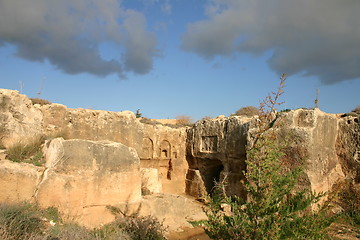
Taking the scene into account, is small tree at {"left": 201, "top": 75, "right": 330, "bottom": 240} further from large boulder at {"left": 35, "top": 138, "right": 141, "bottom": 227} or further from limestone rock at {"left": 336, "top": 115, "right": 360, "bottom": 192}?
limestone rock at {"left": 336, "top": 115, "right": 360, "bottom": 192}

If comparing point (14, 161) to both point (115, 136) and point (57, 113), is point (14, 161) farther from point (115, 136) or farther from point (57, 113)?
point (115, 136)

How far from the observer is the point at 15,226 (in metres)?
3.99

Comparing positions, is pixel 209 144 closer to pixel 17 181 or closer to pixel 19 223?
pixel 17 181

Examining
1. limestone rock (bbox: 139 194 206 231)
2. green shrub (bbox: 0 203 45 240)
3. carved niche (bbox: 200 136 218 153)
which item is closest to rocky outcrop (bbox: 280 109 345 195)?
limestone rock (bbox: 139 194 206 231)

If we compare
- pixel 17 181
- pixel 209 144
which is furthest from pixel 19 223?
pixel 209 144

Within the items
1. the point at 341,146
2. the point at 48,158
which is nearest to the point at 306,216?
the point at 48,158

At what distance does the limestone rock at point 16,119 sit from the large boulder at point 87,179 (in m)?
1.05

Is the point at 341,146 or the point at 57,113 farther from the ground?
the point at 57,113

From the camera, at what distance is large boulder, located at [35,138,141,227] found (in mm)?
5750

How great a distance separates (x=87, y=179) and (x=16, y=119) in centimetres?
288

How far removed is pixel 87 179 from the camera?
6.24 meters

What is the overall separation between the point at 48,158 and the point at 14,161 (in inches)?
26.6

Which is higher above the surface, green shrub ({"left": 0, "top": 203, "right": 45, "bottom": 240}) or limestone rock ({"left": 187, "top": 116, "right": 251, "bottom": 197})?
limestone rock ({"left": 187, "top": 116, "right": 251, "bottom": 197})

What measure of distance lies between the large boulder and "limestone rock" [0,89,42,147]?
1053 millimetres
